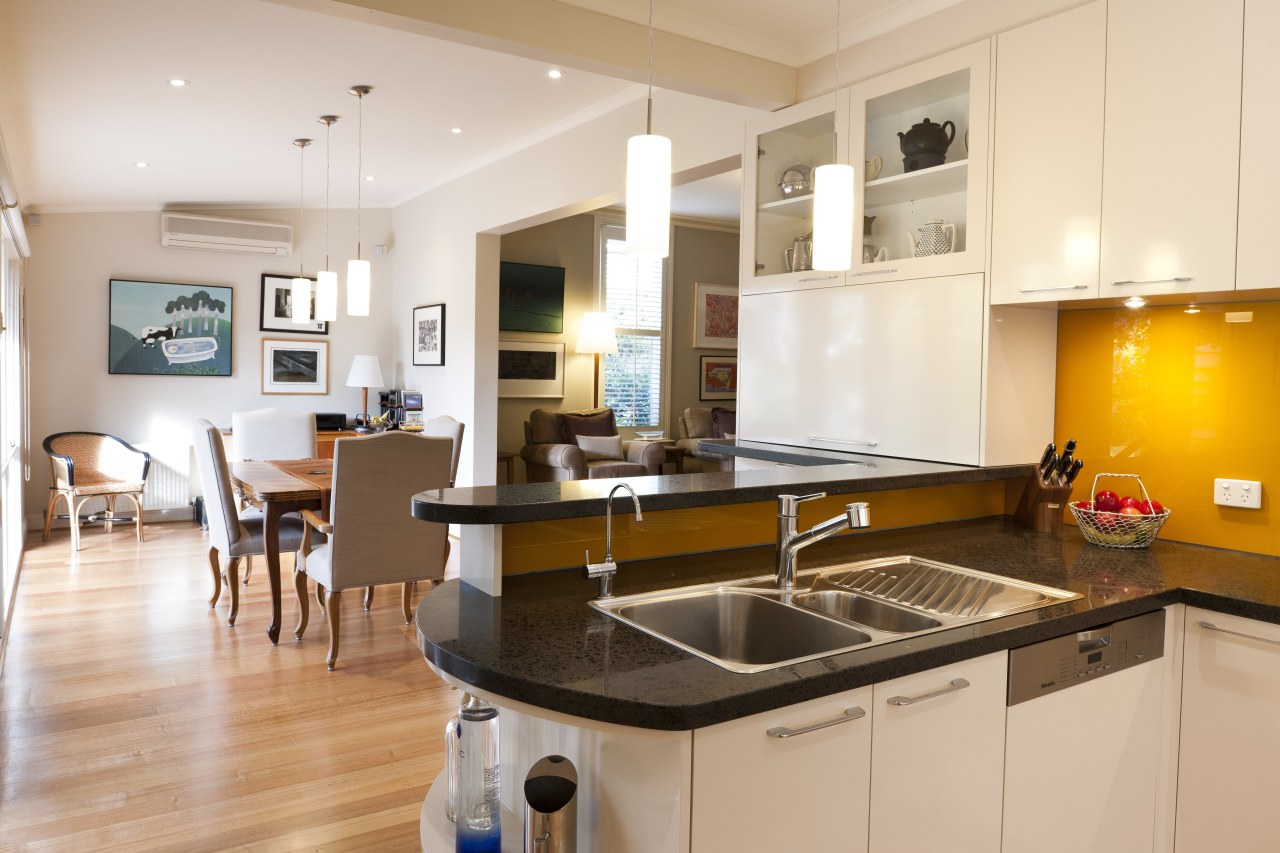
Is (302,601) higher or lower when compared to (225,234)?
lower

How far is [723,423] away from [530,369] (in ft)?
6.04

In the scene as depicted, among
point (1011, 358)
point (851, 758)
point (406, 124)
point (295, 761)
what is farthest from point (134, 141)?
point (851, 758)

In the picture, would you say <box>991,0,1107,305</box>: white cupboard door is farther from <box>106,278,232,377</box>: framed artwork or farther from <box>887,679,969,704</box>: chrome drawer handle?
<box>106,278,232,377</box>: framed artwork

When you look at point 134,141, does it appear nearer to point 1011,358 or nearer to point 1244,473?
point 1011,358

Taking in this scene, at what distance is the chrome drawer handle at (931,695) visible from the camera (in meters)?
1.50

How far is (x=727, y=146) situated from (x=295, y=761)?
308 centimetres

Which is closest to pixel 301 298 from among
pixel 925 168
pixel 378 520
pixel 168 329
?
pixel 168 329

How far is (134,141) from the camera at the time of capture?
16.6ft

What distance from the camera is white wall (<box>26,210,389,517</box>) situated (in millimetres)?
6699

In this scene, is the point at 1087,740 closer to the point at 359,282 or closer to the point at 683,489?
the point at 683,489

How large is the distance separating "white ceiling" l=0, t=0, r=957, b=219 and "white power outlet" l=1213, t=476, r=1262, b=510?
1.84 meters

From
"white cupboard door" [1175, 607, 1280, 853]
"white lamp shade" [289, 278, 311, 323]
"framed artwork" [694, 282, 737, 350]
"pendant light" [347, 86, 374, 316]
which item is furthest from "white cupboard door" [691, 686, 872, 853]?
"framed artwork" [694, 282, 737, 350]

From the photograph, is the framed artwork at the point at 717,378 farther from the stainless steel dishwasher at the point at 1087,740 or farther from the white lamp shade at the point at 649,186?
the white lamp shade at the point at 649,186

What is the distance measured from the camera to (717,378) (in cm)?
889
